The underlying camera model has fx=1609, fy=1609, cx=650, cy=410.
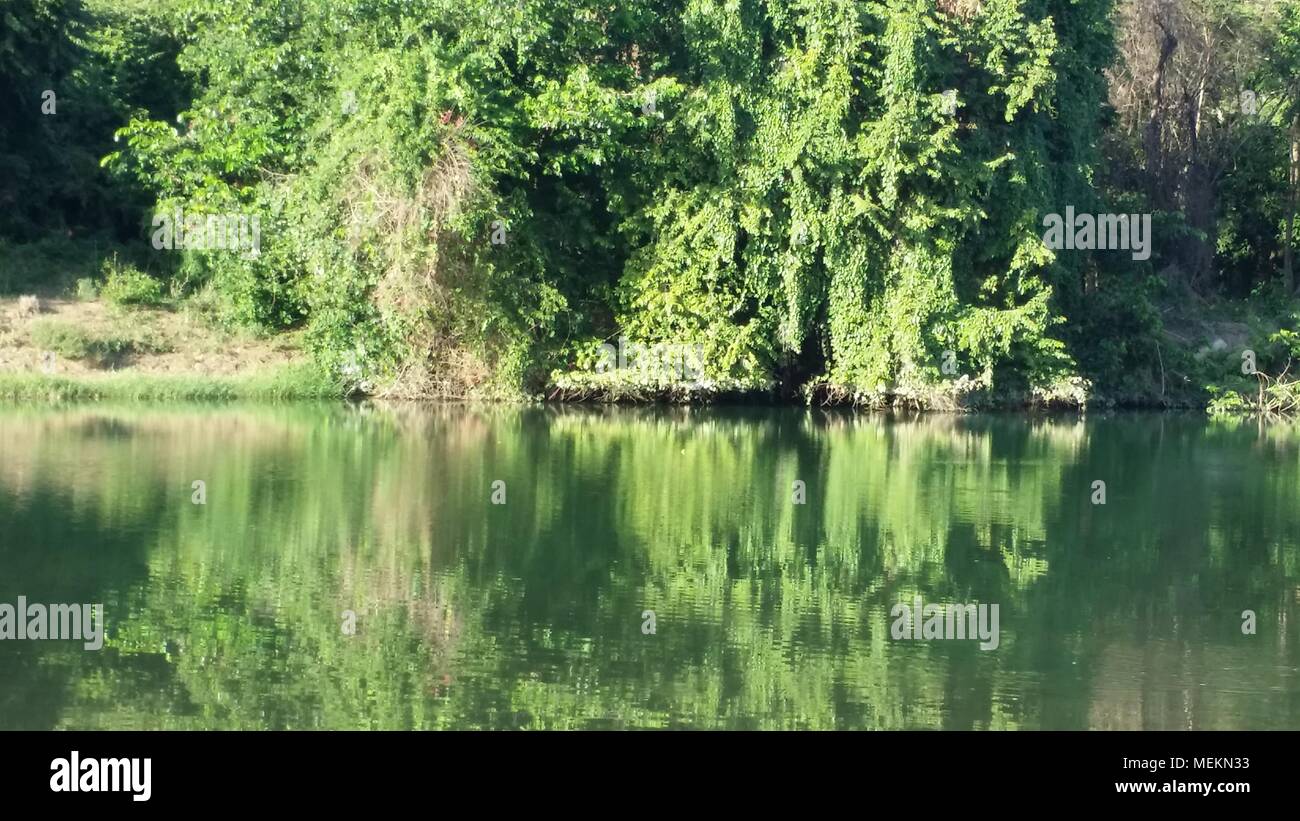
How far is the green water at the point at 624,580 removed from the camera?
427 inches

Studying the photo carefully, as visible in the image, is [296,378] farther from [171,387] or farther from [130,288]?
[130,288]

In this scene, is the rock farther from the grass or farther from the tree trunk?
the tree trunk

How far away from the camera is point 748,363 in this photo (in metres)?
33.1

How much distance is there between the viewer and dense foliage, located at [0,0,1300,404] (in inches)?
1225

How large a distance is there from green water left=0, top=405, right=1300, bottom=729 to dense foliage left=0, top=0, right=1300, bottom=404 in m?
6.40

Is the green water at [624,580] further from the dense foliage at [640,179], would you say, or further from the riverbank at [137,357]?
the dense foliage at [640,179]

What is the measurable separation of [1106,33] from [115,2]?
2268cm

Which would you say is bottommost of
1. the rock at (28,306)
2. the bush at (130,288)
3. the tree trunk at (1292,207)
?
the rock at (28,306)

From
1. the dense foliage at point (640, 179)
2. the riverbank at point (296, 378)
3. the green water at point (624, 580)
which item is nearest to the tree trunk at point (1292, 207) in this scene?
the riverbank at point (296, 378)

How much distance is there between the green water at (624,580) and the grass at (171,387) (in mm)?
4039

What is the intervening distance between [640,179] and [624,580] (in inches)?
784

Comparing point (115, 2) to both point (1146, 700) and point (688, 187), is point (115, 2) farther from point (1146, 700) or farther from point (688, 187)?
point (1146, 700)

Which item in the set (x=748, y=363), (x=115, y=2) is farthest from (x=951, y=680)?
(x=115, y=2)

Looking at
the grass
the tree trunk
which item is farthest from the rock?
the tree trunk
